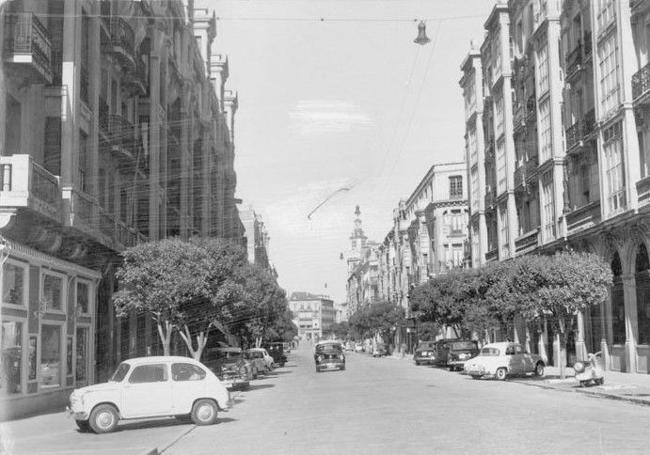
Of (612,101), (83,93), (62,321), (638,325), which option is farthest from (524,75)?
(62,321)

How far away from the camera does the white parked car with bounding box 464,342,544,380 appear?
33.4 meters

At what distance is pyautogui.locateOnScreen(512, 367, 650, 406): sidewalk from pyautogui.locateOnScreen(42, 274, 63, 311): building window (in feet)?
55.1

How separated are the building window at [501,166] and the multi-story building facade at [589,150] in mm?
1242

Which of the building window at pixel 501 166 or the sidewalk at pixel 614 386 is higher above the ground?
the building window at pixel 501 166

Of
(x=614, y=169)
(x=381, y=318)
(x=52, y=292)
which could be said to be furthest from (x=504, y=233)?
(x=381, y=318)

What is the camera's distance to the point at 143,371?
17.2 metres

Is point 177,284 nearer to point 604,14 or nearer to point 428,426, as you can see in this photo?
point 428,426

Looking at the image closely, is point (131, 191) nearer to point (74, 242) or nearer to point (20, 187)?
point (74, 242)

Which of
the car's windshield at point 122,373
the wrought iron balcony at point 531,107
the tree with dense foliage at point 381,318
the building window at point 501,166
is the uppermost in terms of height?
the wrought iron balcony at point 531,107

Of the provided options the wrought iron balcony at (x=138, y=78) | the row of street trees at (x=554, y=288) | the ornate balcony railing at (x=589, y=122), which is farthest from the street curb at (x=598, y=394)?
the wrought iron balcony at (x=138, y=78)

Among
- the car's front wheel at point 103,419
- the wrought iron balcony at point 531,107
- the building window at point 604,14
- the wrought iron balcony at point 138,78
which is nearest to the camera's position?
the car's front wheel at point 103,419

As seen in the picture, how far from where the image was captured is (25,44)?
20469mm

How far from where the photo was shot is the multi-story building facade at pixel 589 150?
32.0 meters

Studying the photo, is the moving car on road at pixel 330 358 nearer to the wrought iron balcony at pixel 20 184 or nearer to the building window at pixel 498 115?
the building window at pixel 498 115
